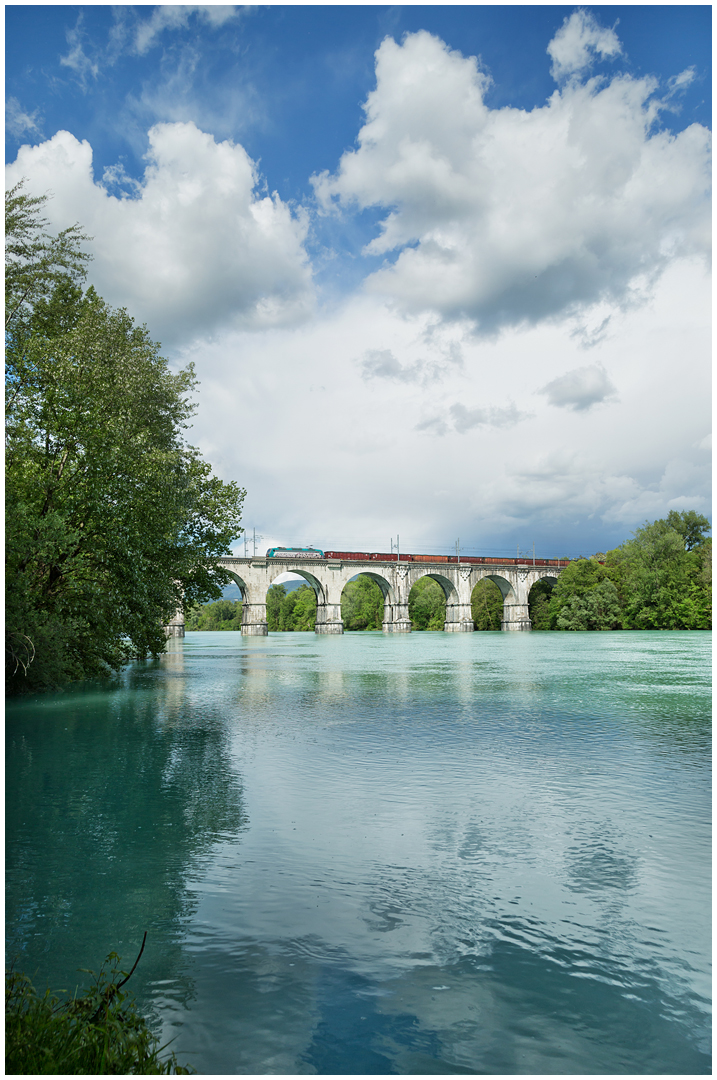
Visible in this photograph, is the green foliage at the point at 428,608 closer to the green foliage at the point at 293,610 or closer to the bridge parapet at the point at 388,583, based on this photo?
the bridge parapet at the point at 388,583

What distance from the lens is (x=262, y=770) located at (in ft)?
36.5

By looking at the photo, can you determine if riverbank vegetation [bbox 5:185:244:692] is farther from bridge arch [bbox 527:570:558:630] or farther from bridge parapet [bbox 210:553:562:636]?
bridge arch [bbox 527:570:558:630]

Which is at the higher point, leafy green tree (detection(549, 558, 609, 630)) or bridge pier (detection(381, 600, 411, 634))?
leafy green tree (detection(549, 558, 609, 630))

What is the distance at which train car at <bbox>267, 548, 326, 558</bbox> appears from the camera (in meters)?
83.2

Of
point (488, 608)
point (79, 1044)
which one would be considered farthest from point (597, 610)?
point (79, 1044)

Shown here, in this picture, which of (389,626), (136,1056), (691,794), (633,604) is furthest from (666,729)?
(389,626)

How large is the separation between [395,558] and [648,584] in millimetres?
32495

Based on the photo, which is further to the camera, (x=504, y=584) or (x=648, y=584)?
(x=504, y=584)

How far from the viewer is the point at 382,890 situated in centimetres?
641

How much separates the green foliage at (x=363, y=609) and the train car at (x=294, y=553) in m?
39.7

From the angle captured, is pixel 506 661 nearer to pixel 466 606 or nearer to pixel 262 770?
pixel 262 770

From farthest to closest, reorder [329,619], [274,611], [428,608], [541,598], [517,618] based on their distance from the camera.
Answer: [274,611] < [428,608] < [541,598] < [517,618] < [329,619]

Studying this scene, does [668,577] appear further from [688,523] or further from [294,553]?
[294,553]

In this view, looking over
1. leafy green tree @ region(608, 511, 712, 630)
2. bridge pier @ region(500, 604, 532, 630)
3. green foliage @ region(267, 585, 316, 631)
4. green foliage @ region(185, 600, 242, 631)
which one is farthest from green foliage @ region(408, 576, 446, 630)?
green foliage @ region(185, 600, 242, 631)
